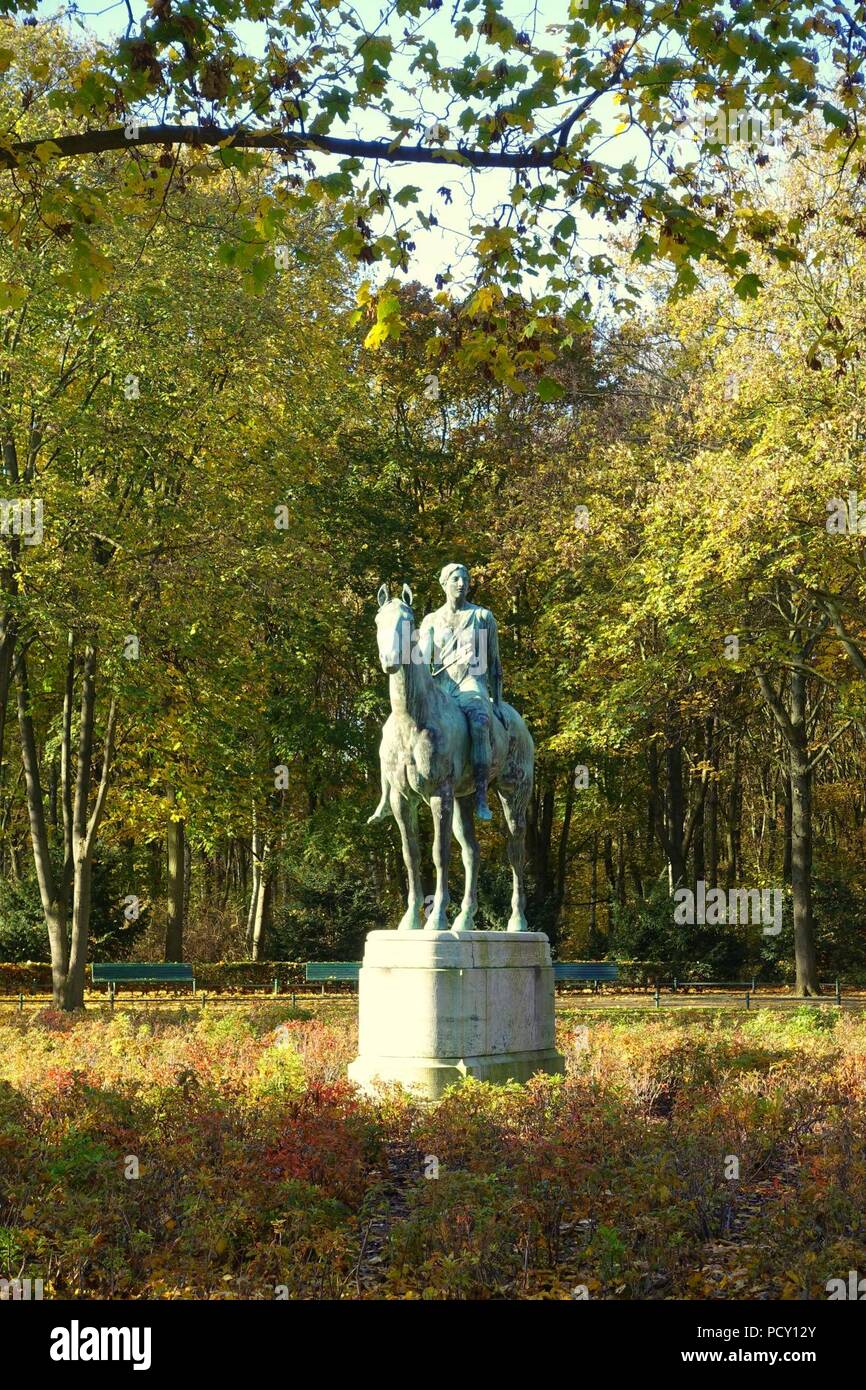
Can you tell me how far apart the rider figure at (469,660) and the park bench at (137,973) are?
1542 cm

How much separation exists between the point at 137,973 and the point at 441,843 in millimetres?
16304

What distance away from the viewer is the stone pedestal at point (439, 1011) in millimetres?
12070

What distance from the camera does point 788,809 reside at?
3969 cm

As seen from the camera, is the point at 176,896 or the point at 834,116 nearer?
the point at 834,116

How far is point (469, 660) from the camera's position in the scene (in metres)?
13.1

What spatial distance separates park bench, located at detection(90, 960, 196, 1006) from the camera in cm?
2689

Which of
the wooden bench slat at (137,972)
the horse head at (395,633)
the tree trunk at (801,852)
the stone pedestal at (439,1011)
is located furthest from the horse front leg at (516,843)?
the tree trunk at (801,852)

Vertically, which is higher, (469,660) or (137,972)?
(469,660)

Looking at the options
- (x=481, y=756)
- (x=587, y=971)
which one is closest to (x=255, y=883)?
(x=587, y=971)

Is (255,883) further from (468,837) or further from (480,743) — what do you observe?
(480,743)

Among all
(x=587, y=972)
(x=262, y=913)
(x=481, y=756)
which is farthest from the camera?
(x=262, y=913)

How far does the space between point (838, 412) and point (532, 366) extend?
13.4 m

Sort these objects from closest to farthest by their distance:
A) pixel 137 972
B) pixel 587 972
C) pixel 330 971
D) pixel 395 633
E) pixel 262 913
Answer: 1. pixel 395 633
2. pixel 137 972
3. pixel 330 971
4. pixel 587 972
5. pixel 262 913
